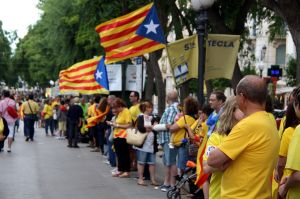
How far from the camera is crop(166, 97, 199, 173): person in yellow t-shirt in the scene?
10.6 m

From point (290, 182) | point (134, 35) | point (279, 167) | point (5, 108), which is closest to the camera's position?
point (290, 182)

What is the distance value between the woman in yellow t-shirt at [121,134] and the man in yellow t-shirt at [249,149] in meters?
8.52

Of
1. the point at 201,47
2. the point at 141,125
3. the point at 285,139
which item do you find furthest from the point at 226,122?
the point at 141,125

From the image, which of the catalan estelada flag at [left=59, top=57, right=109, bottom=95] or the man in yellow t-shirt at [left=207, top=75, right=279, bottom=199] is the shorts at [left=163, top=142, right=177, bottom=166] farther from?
the catalan estelada flag at [left=59, top=57, right=109, bottom=95]

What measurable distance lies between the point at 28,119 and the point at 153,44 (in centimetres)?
1185

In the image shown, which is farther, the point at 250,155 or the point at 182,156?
the point at 182,156

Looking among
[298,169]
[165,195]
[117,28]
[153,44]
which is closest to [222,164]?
[298,169]

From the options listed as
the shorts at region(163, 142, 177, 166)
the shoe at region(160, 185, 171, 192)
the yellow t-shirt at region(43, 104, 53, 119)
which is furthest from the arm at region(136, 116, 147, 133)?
the yellow t-shirt at region(43, 104, 53, 119)

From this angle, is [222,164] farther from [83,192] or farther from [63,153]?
[63,153]

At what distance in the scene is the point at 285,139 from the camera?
545cm

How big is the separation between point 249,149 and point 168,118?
21.6 feet

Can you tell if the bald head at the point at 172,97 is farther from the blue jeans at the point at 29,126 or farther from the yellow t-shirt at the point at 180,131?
the blue jeans at the point at 29,126

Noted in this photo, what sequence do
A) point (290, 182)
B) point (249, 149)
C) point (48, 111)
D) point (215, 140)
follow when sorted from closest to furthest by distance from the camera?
point (249, 149)
point (290, 182)
point (215, 140)
point (48, 111)

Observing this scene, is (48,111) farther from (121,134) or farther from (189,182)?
(189,182)
